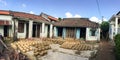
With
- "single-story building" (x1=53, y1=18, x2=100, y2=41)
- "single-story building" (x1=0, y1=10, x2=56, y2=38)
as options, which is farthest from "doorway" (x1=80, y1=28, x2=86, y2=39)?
"single-story building" (x1=0, y1=10, x2=56, y2=38)

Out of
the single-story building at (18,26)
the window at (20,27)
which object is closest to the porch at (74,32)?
the single-story building at (18,26)

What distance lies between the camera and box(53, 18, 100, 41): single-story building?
23.9 m

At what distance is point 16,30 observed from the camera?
1888 cm

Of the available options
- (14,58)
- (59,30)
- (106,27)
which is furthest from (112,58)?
(106,27)

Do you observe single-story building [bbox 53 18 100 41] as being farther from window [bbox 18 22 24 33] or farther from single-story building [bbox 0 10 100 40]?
window [bbox 18 22 24 33]

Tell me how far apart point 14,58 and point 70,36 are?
56.7ft

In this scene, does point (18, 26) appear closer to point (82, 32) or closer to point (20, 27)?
point (20, 27)

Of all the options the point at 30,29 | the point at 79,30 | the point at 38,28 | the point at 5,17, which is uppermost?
the point at 5,17

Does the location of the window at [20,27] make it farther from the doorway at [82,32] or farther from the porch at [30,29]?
the doorway at [82,32]

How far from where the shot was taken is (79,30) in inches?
982

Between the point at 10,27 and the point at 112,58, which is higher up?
the point at 10,27

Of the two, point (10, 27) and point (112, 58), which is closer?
point (112, 58)

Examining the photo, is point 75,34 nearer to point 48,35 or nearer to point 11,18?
point 48,35

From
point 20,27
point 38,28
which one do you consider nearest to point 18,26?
point 20,27
